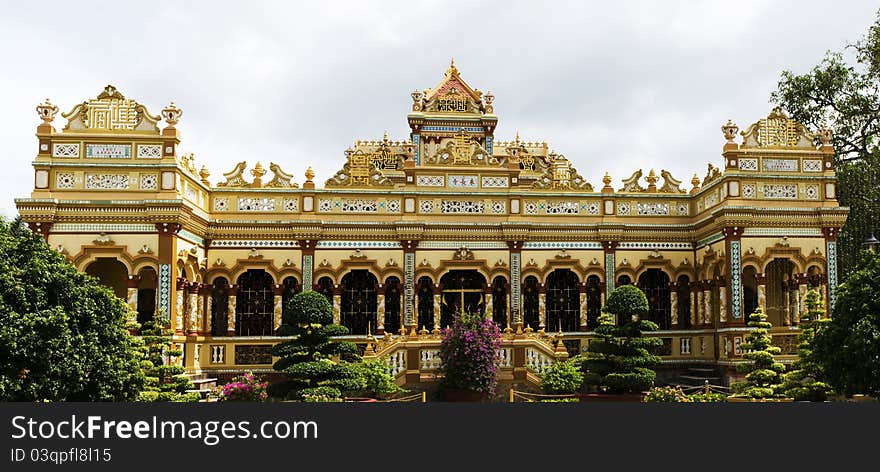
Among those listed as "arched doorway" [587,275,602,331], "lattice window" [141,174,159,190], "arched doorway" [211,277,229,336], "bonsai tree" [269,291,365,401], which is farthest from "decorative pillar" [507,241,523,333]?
"lattice window" [141,174,159,190]

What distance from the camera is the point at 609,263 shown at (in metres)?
21.5

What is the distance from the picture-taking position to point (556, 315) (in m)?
21.6

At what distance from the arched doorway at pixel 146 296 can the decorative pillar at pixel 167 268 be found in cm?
179

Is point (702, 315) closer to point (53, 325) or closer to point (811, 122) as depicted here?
point (811, 122)

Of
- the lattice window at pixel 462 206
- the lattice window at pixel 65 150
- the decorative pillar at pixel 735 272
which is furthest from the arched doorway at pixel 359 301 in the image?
the decorative pillar at pixel 735 272

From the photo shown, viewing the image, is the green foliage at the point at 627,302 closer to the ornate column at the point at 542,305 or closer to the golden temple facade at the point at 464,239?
the golden temple facade at the point at 464,239

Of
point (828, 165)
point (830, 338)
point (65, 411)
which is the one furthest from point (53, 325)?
point (828, 165)

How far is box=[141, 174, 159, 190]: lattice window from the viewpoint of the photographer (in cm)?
1845

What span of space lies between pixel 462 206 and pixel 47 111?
1049 centimetres

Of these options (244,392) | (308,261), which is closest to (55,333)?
(244,392)

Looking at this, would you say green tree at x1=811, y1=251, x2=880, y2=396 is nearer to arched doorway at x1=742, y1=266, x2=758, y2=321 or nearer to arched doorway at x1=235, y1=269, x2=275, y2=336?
arched doorway at x1=742, y1=266, x2=758, y2=321

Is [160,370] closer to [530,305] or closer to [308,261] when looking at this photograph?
[308,261]

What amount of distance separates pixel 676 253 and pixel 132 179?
47.0 feet

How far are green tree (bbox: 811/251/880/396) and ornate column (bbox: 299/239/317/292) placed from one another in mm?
12174
